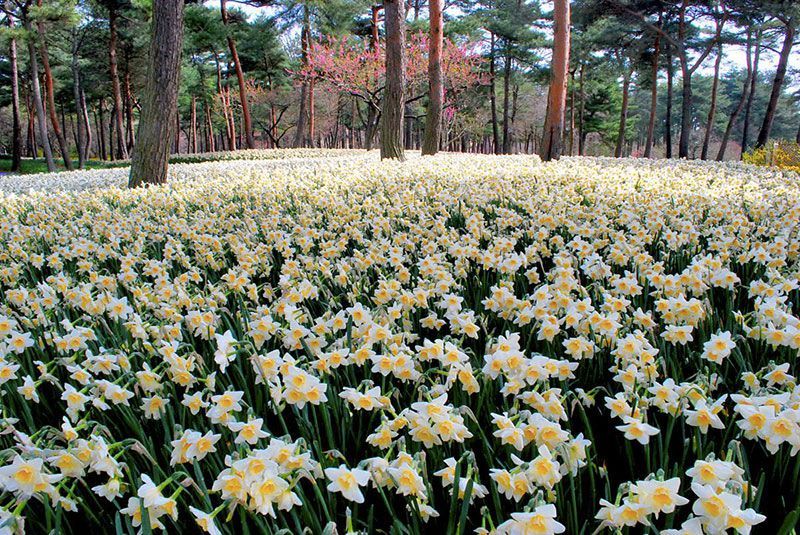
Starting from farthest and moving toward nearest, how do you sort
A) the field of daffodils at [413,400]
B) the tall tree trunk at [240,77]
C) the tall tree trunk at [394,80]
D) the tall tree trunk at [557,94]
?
the tall tree trunk at [240,77]
the tall tree trunk at [557,94]
the tall tree trunk at [394,80]
the field of daffodils at [413,400]

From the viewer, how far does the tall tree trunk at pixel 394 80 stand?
1101cm

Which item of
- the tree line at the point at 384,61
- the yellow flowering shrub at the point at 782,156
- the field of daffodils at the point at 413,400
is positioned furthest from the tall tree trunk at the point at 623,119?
the field of daffodils at the point at 413,400

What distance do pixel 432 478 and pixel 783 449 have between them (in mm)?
853

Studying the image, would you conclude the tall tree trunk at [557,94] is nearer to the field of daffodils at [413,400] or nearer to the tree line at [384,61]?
the tree line at [384,61]

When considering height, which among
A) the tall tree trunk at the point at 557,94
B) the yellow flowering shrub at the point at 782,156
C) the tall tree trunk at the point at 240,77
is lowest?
the yellow flowering shrub at the point at 782,156

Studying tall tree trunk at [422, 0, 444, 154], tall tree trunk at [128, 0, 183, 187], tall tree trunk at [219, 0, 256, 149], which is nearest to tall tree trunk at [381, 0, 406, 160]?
tall tree trunk at [422, 0, 444, 154]

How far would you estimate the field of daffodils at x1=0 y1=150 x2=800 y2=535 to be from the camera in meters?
1.01

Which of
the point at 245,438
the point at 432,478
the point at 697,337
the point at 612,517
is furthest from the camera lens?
the point at 697,337

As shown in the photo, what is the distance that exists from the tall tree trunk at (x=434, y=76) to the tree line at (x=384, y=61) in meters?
0.04

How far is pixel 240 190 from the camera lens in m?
6.30

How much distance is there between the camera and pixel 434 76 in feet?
47.2

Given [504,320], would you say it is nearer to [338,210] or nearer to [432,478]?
[432,478]

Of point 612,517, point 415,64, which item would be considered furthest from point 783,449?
point 415,64

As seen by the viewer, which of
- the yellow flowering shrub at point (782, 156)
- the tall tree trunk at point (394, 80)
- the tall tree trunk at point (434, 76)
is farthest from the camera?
the tall tree trunk at point (434, 76)
